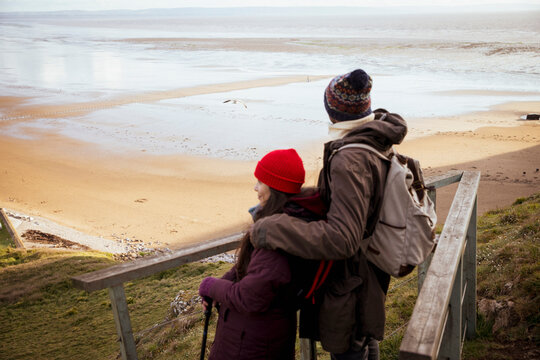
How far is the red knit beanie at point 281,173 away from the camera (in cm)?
232

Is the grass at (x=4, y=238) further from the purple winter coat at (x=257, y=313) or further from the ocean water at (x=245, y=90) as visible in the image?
the purple winter coat at (x=257, y=313)

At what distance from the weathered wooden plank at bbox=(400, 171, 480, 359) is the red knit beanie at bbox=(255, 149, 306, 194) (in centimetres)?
A: 66

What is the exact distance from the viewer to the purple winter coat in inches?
86.8

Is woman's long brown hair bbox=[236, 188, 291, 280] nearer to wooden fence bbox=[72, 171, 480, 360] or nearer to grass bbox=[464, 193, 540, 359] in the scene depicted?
wooden fence bbox=[72, 171, 480, 360]

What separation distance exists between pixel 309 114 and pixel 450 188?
9872mm

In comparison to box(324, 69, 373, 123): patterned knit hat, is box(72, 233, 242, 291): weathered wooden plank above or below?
below

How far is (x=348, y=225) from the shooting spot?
208cm

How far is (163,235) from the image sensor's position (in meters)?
12.0

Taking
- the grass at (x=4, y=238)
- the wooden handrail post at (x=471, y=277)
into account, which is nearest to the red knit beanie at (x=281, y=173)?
the wooden handrail post at (x=471, y=277)

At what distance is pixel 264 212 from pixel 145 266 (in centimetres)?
71

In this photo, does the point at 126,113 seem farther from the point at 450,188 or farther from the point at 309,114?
the point at 450,188

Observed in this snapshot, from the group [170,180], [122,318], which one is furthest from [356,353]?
[170,180]

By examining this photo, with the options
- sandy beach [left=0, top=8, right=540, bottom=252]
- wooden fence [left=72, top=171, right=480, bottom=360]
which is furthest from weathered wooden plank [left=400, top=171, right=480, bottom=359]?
sandy beach [left=0, top=8, right=540, bottom=252]

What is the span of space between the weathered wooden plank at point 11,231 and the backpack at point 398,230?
9119mm
